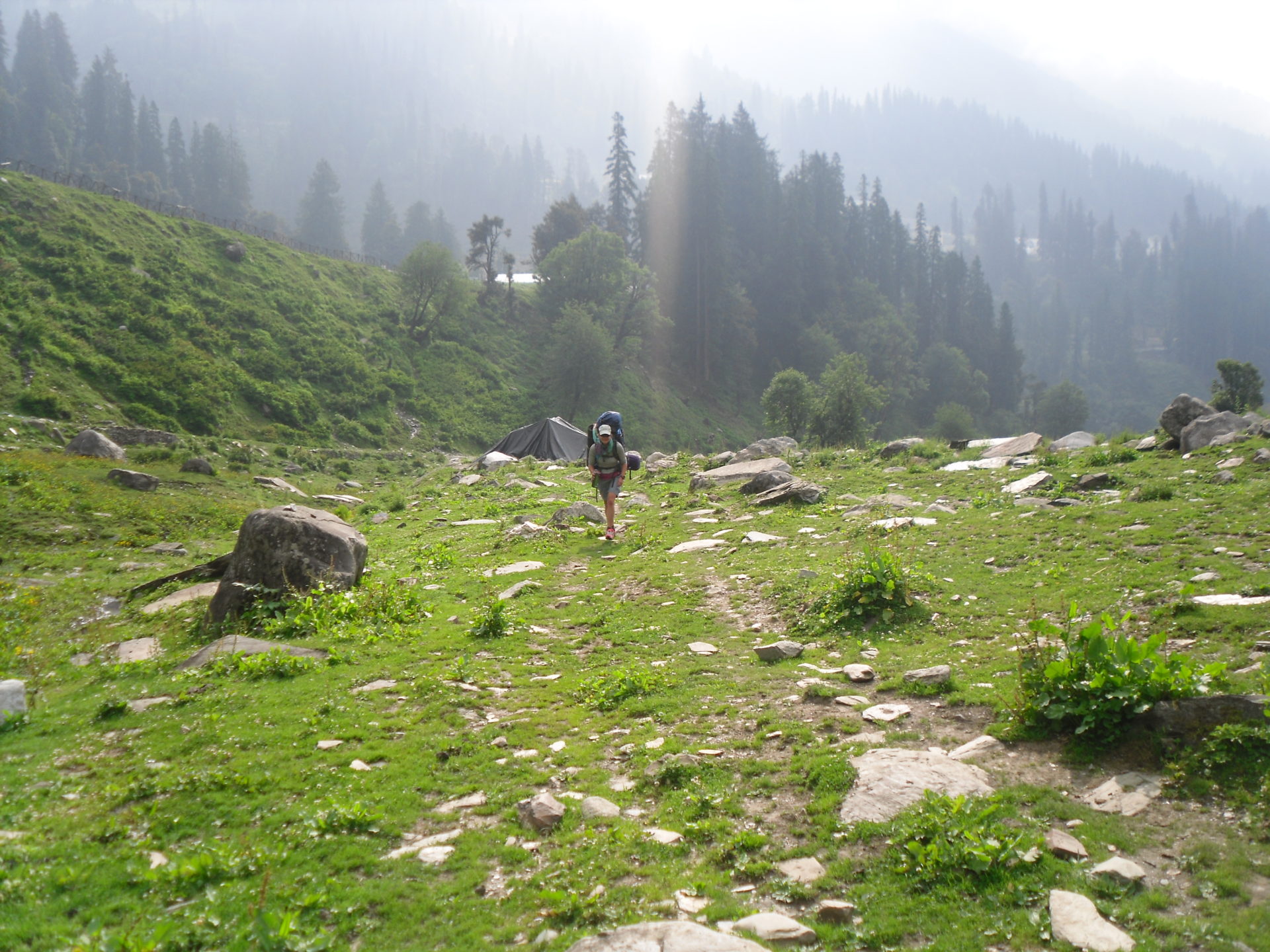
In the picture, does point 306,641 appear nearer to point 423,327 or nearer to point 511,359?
point 423,327

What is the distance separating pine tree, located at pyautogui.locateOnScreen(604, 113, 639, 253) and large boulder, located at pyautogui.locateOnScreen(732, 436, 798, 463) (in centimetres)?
6646

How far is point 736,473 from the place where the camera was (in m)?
21.4

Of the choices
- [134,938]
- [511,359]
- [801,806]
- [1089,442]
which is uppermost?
[511,359]

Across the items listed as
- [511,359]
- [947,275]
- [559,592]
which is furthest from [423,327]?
[947,275]

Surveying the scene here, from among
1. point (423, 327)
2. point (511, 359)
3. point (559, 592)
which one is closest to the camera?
point (559, 592)

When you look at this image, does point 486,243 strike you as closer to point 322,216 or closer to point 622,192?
point 622,192

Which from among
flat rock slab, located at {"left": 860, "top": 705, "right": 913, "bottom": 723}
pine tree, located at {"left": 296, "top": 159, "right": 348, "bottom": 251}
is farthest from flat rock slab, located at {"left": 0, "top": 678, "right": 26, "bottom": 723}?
pine tree, located at {"left": 296, "top": 159, "right": 348, "bottom": 251}

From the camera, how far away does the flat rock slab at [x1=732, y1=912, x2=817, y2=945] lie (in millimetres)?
3680

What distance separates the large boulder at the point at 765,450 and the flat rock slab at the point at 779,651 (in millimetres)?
15935

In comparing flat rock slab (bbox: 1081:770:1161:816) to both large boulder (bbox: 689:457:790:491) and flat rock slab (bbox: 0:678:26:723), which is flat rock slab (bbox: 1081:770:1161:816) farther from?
large boulder (bbox: 689:457:790:491)

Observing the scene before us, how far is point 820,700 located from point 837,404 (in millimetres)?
40202

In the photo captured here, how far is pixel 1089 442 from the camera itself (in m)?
20.8

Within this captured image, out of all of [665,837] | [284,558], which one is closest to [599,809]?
[665,837]

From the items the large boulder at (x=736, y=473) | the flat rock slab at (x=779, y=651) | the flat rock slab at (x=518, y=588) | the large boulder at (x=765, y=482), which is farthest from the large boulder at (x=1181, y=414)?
the flat rock slab at (x=518, y=588)
